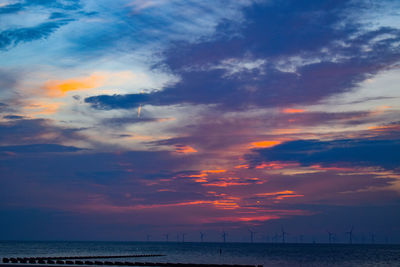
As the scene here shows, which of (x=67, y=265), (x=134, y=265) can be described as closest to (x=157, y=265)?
(x=134, y=265)

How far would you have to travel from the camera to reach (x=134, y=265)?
314ft

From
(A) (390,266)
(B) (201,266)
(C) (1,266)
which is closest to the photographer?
(C) (1,266)

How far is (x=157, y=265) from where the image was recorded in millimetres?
93688

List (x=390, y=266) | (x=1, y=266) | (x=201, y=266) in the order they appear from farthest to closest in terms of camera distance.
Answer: (x=390, y=266), (x=201, y=266), (x=1, y=266)

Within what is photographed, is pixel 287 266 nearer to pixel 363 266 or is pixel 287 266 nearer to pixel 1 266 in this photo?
pixel 363 266

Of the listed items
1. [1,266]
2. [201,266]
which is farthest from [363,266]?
[1,266]

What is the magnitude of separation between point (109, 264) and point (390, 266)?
300ft

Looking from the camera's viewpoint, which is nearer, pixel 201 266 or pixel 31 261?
pixel 201 266

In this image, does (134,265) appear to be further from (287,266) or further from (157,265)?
(287,266)

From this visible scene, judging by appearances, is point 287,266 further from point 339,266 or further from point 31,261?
point 31,261

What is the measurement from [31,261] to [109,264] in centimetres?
2476

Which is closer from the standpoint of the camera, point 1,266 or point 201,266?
point 1,266

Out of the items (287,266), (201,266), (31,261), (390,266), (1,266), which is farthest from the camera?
(390,266)

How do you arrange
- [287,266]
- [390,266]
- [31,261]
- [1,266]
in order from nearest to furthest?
[1,266], [31,261], [287,266], [390,266]
